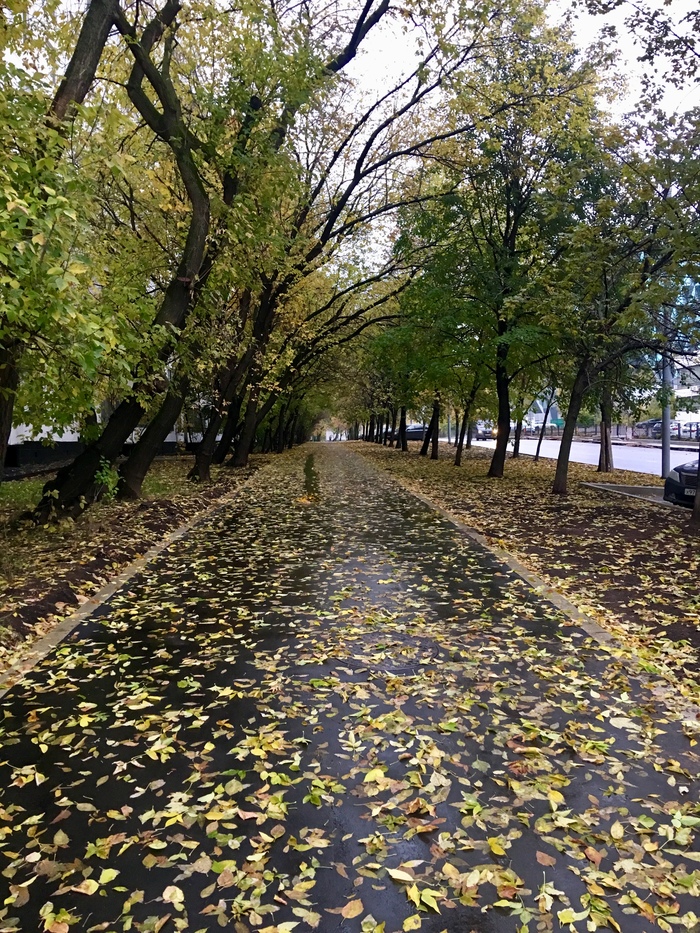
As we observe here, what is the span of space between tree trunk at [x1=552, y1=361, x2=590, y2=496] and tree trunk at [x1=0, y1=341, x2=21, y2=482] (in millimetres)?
10385

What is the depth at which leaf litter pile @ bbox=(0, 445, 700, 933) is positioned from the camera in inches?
103

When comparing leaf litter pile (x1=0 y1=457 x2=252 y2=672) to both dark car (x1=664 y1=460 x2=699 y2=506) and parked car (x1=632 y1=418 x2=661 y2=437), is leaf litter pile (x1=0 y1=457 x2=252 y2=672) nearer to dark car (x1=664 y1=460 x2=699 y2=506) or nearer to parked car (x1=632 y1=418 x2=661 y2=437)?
dark car (x1=664 y1=460 x2=699 y2=506)

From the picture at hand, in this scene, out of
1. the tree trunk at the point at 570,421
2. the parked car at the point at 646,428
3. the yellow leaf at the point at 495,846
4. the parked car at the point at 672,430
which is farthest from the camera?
the parked car at the point at 646,428

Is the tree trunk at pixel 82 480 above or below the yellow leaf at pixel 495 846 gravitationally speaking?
above

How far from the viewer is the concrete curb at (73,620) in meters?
4.80

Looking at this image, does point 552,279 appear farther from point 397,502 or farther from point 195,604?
point 195,604

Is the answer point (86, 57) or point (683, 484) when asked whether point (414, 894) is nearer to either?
point (86, 57)

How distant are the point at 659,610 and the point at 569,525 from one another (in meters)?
5.01

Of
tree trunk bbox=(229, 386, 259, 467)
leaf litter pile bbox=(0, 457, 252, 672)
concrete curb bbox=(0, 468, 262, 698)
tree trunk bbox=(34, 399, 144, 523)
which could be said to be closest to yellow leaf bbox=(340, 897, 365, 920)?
concrete curb bbox=(0, 468, 262, 698)

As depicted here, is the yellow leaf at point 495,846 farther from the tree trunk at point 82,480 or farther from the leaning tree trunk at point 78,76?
the tree trunk at point 82,480

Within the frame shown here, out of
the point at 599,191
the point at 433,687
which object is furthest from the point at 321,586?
the point at 599,191

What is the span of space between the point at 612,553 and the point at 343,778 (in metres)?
6.49

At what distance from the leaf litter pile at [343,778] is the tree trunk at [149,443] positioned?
657 centimetres

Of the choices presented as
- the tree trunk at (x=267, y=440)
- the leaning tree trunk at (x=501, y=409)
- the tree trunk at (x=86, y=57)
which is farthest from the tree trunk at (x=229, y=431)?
the tree trunk at (x=86, y=57)
